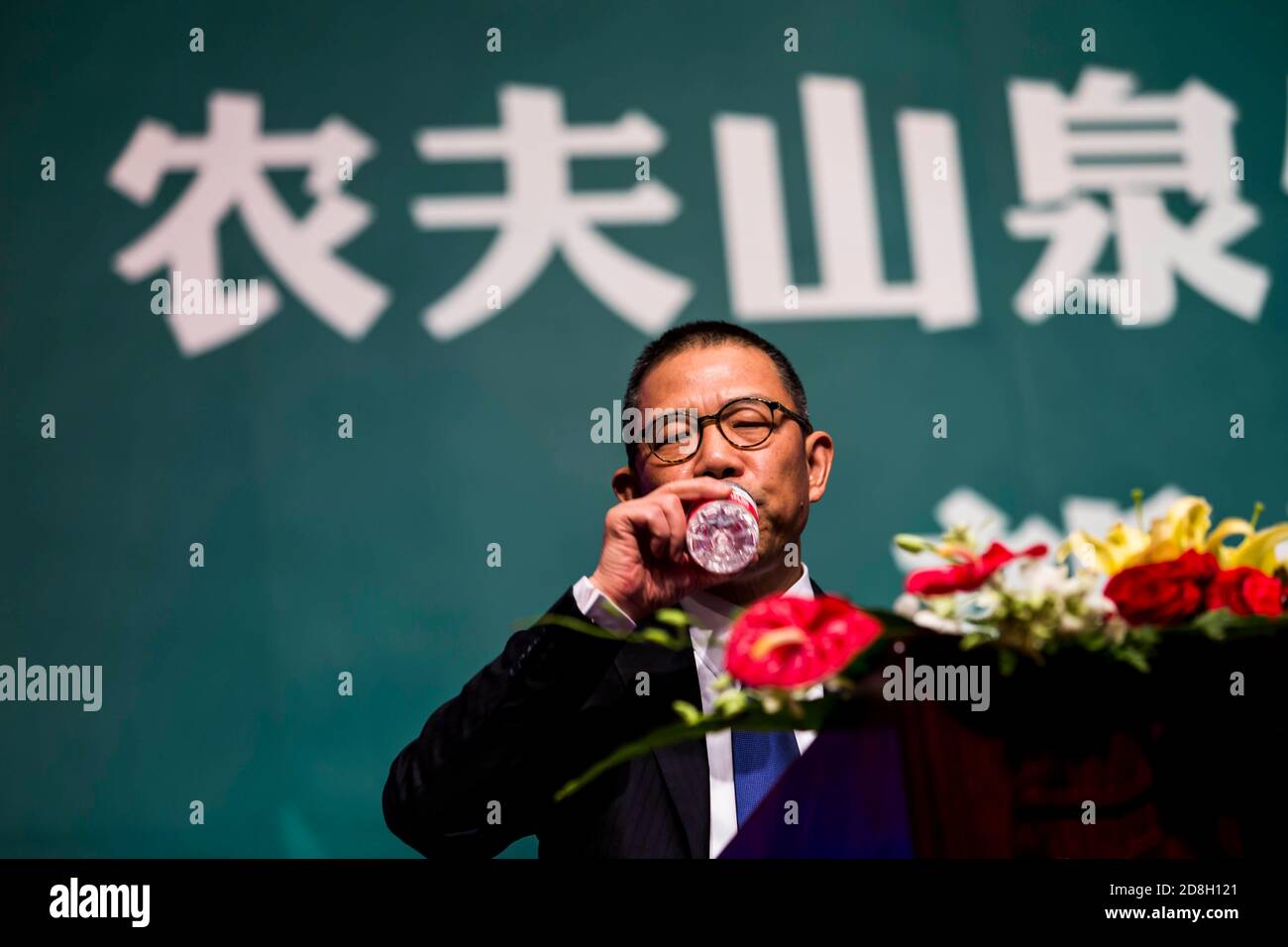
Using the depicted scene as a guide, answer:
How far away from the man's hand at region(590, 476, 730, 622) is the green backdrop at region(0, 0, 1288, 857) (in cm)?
92

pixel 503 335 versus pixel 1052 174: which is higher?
pixel 1052 174

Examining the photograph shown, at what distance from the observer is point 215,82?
101 inches

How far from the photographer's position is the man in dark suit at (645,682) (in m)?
1.43

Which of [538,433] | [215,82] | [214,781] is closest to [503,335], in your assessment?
[538,433]

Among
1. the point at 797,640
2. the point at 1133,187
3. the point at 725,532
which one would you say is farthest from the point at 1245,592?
the point at 1133,187

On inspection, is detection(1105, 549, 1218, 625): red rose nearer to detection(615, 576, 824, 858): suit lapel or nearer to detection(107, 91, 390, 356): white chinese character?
detection(615, 576, 824, 858): suit lapel

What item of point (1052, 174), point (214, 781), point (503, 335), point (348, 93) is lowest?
point (214, 781)

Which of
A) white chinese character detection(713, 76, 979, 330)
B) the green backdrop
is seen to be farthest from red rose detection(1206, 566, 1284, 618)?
white chinese character detection(713, 76, 979, 330)

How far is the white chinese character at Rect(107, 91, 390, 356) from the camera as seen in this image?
2.49 metres

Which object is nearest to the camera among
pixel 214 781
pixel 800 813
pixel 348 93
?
pixel 800 813

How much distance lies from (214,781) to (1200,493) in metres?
2.00

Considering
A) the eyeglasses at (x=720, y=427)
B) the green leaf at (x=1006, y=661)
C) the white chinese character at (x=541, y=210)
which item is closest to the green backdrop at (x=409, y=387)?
the white chinese character at (x=541, y=210)

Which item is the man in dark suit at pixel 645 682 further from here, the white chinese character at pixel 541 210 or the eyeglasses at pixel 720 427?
the white chinese character at pixel 541 210
